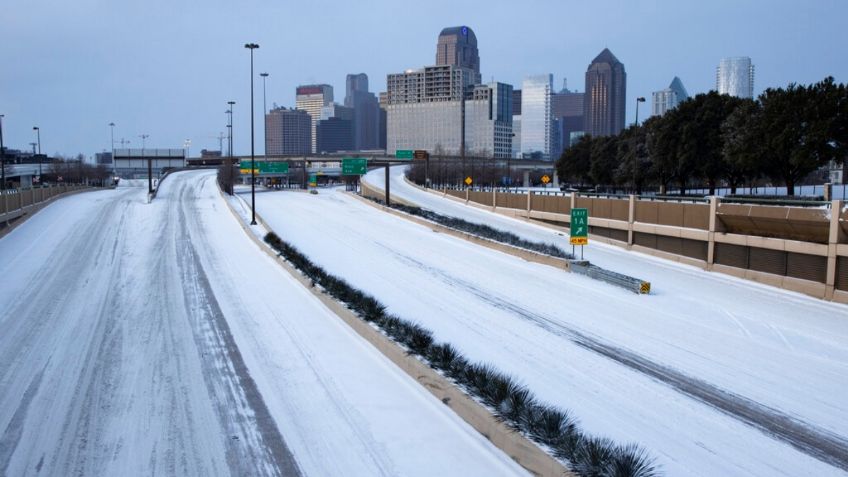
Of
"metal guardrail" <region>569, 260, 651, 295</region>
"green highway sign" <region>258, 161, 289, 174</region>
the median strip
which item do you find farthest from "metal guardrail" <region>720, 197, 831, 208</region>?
"green highway sign" <region>258, 161, 289, 174</region>

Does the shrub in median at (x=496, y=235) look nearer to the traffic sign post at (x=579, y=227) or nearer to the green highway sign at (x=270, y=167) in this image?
the traffic sign post at (x=579, y=227)

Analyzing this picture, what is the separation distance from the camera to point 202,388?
1352cm

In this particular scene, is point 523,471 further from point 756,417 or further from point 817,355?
point 817,355

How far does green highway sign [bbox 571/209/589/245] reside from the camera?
29375 millimetres

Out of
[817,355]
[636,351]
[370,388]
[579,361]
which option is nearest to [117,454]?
[370,388]

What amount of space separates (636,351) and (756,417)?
14.4ft

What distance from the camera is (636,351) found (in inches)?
677

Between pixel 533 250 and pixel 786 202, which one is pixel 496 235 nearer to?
pixel 533 250

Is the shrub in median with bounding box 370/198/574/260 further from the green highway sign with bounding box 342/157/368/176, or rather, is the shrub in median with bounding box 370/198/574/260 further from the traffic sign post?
the green highway sign with bounding box 342/157/368/176

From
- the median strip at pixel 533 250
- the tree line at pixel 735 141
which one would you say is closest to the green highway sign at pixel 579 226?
the median strip at pixel 533 250

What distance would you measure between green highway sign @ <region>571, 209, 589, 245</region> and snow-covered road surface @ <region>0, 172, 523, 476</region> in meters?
11.6

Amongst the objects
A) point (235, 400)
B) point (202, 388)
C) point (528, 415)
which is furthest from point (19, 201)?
point (528, 415)

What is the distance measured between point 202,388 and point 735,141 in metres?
42.6

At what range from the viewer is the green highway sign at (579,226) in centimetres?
2938
